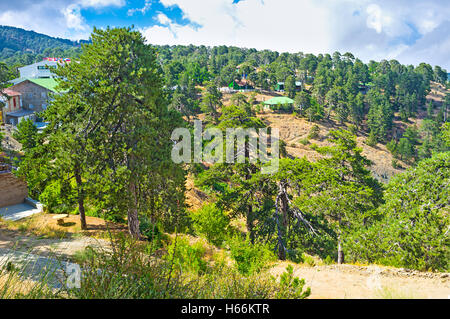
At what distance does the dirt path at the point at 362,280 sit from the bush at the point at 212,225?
5.19 m

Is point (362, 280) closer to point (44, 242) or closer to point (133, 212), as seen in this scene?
point (133, 212)

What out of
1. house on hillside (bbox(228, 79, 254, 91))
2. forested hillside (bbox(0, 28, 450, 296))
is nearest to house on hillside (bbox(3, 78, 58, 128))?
forested hillside (bbox(0, 28, 450, 296))

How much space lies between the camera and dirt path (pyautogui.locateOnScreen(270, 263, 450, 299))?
6.00 meters

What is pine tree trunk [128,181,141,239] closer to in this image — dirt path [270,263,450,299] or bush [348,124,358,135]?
dirt path [270,263,450,299]

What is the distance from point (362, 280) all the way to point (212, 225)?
24.3 feet

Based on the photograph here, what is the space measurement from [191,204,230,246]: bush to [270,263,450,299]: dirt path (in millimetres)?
5186

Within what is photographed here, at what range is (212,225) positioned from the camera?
44.8 feet

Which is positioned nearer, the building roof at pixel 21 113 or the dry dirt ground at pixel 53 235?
the dry dirt ground at pixel 53 235

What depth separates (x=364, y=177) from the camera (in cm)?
1719

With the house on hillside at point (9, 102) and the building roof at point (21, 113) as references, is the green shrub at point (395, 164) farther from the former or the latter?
the house on hillside at point (9, 102)

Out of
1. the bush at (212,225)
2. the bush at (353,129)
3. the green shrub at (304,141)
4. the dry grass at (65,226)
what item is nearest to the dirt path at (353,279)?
the dry grass at (65,226)

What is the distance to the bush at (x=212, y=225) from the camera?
13648 mm

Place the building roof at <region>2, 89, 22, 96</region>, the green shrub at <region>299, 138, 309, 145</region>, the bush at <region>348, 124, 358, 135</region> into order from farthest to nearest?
1. the bush at <region>348, 124, 358, 135</region>
2. the green shrub at <region>299, 138, 309, 145</region>
3. the building roof at <region>2, 89, 22, 96</region>
